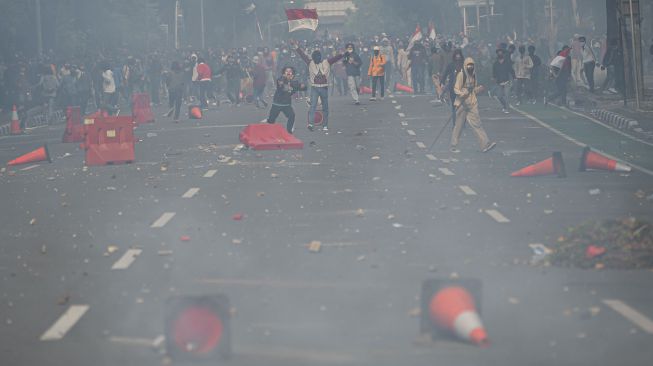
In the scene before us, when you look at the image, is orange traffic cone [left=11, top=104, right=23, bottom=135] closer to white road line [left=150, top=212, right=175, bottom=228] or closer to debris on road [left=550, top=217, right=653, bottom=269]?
white road line [left=150, top=212, right=175, bottom=228]

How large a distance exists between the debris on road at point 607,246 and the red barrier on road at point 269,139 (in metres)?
14.5

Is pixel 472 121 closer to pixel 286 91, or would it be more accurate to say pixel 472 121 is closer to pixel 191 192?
pixel 286 91

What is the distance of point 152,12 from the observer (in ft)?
312

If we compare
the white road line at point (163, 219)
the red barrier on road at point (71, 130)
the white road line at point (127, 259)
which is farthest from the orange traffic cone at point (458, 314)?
the red barrier on road at point (71, 130)

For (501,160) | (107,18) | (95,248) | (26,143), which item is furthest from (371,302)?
(107,18)

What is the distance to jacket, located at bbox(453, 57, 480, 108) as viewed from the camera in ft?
82.4

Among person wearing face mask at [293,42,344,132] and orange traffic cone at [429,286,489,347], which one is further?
person wearing face mask at [293,42,344,132]

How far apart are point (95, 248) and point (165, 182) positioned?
7094mm

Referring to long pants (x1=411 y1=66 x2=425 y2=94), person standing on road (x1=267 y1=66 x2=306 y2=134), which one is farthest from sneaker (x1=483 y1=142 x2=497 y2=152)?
long pants (x1=411 y1=66 x2=425 y2=94)

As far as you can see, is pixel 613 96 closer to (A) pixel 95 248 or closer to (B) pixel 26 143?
(B) pixel 26 143

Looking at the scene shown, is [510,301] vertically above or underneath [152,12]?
underneath

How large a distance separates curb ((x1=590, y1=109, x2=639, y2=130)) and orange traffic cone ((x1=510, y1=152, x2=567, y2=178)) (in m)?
11.6

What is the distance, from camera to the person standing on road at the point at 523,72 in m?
41.2

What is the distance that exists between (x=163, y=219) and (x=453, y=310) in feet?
26.7
